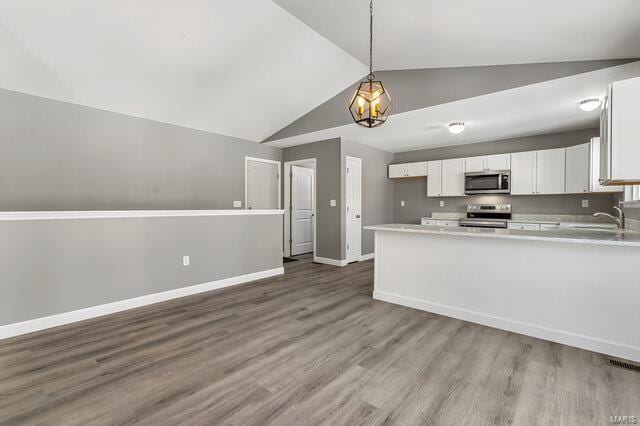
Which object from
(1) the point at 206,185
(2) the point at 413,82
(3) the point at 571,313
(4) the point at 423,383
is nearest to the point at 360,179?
(2) the point at 413,82

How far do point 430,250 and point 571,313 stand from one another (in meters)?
1.29

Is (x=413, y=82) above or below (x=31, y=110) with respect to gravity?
above

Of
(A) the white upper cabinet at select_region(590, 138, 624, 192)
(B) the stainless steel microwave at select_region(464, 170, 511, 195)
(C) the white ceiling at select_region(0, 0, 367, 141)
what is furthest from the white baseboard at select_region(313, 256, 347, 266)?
(A) the white upper cabinet at select_region(590, 138, 624, 192)

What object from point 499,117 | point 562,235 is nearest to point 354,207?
point 499,117

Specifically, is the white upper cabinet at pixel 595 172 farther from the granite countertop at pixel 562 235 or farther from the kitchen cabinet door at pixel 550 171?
the granite countertop at pixel 562 235

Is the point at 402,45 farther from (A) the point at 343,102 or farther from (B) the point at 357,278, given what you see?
(B) the point at 357,278

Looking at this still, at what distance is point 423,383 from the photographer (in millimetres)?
2043

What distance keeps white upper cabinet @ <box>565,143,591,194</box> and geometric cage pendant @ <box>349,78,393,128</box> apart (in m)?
4.02

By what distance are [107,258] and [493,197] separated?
6312mm

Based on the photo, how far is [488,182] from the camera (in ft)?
18.3

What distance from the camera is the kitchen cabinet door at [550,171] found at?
16.1 ft

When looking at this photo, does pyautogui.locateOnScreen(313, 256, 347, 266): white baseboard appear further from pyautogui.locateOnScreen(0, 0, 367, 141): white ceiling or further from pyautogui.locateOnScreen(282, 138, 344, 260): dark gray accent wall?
pyautogui.locateOnScreen(0, 0, 367, 141): white ceiling

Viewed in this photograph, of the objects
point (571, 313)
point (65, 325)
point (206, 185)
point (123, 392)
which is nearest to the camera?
point (123, 392)

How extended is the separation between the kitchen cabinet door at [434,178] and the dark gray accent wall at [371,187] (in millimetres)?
1006
